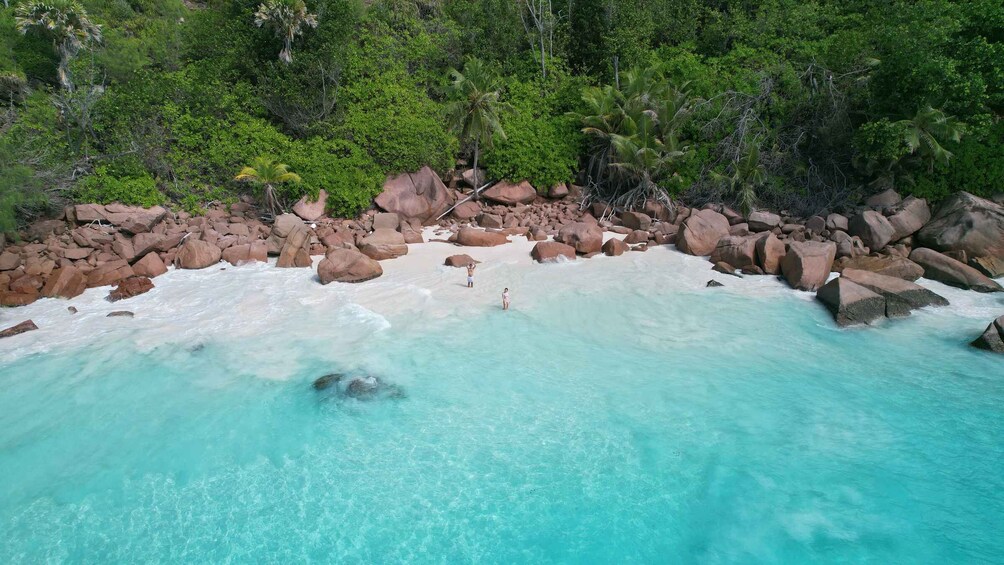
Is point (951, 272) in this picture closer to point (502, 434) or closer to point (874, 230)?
point (874, 230)

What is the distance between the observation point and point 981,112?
19.6 meters

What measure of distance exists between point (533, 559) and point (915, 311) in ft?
45.2

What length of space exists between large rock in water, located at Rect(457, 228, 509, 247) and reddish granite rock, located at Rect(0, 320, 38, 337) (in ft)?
45.4

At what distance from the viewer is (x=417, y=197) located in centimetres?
2553

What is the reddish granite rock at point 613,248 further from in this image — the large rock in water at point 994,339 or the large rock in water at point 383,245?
the large rock in water at point 994,339

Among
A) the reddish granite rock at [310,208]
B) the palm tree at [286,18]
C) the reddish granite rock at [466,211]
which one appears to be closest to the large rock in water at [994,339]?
the reddish granite rock at [466,211]

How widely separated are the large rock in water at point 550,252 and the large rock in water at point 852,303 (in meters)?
8.61

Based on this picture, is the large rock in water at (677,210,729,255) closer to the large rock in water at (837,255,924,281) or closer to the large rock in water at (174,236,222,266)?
the large rock in water at (837,255,924,281)

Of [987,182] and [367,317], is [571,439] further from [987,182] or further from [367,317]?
[987,182]

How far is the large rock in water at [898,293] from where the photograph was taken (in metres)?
14.9

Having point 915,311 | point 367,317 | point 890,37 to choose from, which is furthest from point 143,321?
point 890,37

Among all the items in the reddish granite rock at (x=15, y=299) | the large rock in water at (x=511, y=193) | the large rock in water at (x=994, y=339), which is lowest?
the large rock in water at (x=994, y=339)

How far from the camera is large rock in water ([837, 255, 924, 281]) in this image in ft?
55.3

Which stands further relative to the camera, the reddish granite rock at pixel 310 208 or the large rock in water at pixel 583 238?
the reddish granite rock at pixel 310 208
